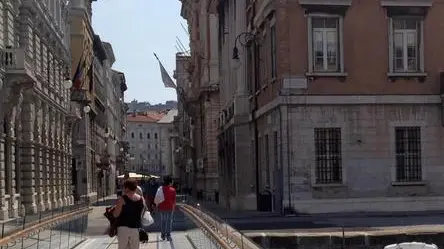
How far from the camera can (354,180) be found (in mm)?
31625

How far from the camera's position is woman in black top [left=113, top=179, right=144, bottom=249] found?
13.0m

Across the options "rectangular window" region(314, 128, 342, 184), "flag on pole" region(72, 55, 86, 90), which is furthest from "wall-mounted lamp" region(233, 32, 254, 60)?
"flag on pole" region(72, 55, 86, 90)

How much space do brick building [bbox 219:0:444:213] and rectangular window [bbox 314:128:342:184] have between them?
38mm

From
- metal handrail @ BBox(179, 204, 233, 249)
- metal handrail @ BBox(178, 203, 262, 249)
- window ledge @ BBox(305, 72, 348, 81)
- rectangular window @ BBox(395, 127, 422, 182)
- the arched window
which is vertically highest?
the arched window

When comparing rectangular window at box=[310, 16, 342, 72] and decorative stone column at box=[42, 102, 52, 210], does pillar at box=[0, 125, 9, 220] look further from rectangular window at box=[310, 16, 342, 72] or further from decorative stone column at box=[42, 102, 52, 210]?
rectangular window at box=[310, 16, 342, 72]

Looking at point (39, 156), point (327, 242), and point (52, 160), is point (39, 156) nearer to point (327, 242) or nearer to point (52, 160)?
point (52, 160)

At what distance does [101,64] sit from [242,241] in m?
92.5

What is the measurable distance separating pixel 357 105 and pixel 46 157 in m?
22.1

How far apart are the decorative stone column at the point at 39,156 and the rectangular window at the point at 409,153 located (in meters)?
19.7

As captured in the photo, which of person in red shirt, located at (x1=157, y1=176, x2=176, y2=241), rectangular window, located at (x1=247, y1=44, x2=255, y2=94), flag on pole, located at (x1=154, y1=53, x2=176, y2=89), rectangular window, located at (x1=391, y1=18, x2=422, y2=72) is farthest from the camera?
flag on pole, located at (x1=154, y1=53, x2=176, y2=89)

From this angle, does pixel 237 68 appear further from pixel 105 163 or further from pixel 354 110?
pixel 105 163

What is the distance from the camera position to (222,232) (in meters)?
14.1

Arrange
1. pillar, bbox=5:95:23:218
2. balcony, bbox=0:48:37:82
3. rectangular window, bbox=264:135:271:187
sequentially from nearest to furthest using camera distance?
balcony, bbox=0:48:37:82 → rectangular window, bbox=264:135:271:187 → pillar, bbox=5:95:23:218

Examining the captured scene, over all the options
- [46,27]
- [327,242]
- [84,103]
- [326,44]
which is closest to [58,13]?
[46,27]
